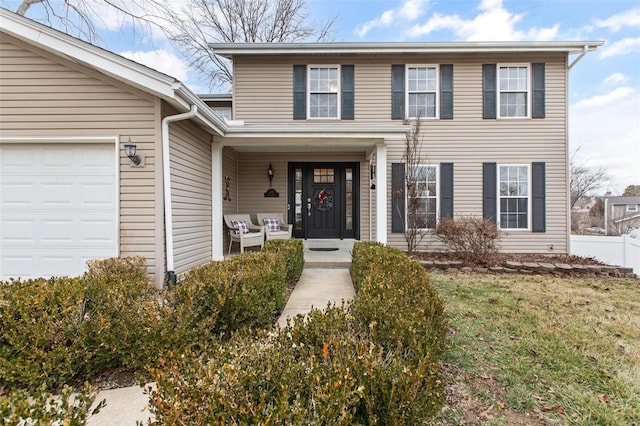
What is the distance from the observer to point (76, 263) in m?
4.74

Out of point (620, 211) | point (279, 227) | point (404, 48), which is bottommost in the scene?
point (279, 227)

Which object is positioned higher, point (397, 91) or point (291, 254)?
point (397, 91)

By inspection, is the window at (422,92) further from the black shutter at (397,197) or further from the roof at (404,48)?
the black shutter at (397,197)

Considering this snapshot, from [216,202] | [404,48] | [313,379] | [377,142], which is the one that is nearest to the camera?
[313,379]

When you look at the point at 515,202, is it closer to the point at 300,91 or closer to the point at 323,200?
the point at 323,200

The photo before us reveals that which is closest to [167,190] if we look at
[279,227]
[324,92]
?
[279,227]

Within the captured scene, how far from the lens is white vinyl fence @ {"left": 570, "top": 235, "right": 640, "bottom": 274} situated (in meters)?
6.32

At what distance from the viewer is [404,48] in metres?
7.81

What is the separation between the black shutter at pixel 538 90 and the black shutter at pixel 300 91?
5.99 meters

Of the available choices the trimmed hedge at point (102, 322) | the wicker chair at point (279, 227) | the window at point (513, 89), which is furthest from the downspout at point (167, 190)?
the window at point (513, 89)

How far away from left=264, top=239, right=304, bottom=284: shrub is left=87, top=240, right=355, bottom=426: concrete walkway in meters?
0.18

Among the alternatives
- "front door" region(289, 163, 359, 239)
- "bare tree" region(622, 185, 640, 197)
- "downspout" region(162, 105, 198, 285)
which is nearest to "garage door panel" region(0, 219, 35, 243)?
"downspout" region(162, 105, 198, 285)

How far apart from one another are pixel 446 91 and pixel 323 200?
A: 433 centimetres

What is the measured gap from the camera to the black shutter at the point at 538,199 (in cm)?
793
